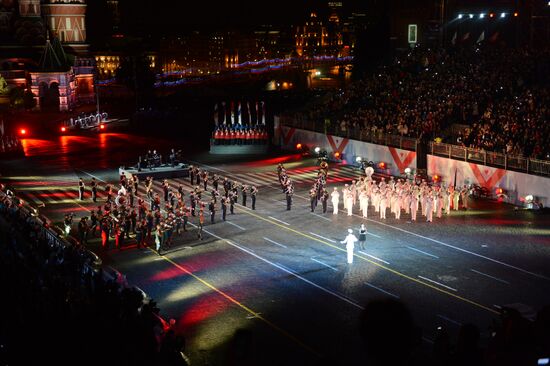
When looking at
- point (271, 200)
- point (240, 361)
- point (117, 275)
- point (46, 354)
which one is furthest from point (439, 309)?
point (271, 200)

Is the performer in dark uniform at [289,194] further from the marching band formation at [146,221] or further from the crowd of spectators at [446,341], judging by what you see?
the crowd of spectators at [446,341]

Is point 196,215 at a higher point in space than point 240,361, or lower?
lower

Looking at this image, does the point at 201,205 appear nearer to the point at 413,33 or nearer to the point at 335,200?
the point at 335,200

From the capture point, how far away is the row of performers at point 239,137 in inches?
2025

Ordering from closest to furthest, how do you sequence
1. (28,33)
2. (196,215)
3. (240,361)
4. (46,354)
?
(240,361) → (46,354) → (196,215) → (28,33)

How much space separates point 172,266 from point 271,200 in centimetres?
1120

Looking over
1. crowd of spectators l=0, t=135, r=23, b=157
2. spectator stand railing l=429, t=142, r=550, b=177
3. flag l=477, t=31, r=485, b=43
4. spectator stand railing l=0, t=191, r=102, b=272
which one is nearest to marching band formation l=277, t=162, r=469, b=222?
spectator stand railing l=429, t=142, r=550, b=177

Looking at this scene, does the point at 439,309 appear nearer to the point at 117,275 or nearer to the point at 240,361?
the point at 117,275

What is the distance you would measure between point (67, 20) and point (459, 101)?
62.9m

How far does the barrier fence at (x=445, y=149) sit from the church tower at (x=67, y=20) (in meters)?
50.4

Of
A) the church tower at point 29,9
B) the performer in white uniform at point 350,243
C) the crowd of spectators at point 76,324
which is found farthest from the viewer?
the church tower at point 29,9

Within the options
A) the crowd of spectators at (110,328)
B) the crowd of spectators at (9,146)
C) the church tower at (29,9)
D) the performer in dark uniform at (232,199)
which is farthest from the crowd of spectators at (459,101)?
the church tower at (29,9)

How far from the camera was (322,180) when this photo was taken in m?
33.1

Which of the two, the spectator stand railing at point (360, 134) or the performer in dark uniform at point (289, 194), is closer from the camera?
the performer in dark uniform at point (289, 194)
